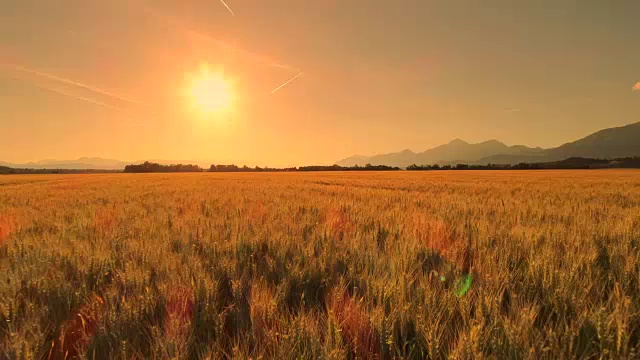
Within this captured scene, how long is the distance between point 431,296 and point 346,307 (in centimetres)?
47

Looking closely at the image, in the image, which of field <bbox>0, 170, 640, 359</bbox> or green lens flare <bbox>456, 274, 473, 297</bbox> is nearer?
field <bbox>0, 170, 640, 359</bbox>

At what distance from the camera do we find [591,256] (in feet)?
6.86

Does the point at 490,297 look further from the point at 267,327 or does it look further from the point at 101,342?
the point at 101,342

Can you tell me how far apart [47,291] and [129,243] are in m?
1.09

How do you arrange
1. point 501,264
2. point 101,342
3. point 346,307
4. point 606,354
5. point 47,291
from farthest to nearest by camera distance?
point 501,264 → point 47,291 → point 346,307 → point 101,342 → point 606,354

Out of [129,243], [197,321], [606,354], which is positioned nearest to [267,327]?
[197,321]

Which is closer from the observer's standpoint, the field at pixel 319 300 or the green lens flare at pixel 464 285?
the field at pixel 319 300

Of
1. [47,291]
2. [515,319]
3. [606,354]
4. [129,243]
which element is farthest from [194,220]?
[606,354]

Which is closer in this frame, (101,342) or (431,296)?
(101,342)

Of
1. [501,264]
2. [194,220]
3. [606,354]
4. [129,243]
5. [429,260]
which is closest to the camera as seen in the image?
[606,354]

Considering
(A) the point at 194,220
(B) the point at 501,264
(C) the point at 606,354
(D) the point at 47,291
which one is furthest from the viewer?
(A) the point at 194,220

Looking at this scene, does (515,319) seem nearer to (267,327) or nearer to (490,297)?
(490,297)

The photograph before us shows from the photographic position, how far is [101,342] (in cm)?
125

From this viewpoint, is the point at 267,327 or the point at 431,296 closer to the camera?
the point at 267,327
